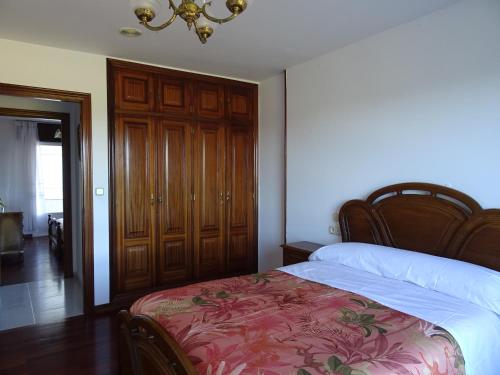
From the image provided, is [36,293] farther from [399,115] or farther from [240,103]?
[399,115]

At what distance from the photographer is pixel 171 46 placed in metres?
3.25

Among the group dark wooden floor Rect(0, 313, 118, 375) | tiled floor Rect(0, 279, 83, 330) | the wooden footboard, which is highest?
the wooden footboard

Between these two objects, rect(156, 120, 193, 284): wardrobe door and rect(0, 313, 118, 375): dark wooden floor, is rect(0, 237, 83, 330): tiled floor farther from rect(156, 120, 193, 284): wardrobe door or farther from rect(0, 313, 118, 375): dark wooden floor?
rect(156, 120, 193, 284): wardrobe door

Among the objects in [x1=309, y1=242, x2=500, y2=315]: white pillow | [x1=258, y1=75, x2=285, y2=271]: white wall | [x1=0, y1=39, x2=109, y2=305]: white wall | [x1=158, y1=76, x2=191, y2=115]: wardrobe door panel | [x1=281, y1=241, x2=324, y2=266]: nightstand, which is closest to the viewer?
[x1=309, y1=242, x2=500, y2=315]: white pillow

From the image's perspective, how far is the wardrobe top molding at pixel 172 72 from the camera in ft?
11.7

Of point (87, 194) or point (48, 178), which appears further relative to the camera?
point (48, 178)

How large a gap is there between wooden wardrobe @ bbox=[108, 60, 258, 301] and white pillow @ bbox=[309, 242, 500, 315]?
181 cm

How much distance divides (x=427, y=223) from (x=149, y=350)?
209cm

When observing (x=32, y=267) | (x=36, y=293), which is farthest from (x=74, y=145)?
(x=32, y=267)

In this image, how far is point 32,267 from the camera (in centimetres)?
520

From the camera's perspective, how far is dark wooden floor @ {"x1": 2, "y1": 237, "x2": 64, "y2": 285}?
4.64m

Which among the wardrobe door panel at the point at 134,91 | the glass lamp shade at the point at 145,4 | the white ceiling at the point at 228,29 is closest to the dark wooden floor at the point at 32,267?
the wardrobe door panel at the point at 134,91

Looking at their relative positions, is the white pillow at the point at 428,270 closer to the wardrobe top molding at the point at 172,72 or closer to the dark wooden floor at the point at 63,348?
the dark wooden floor at the point at 63,348

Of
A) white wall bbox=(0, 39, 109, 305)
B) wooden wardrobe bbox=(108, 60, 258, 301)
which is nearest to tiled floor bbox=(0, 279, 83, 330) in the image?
white wall bbox=(0, 39, 109, 305)
